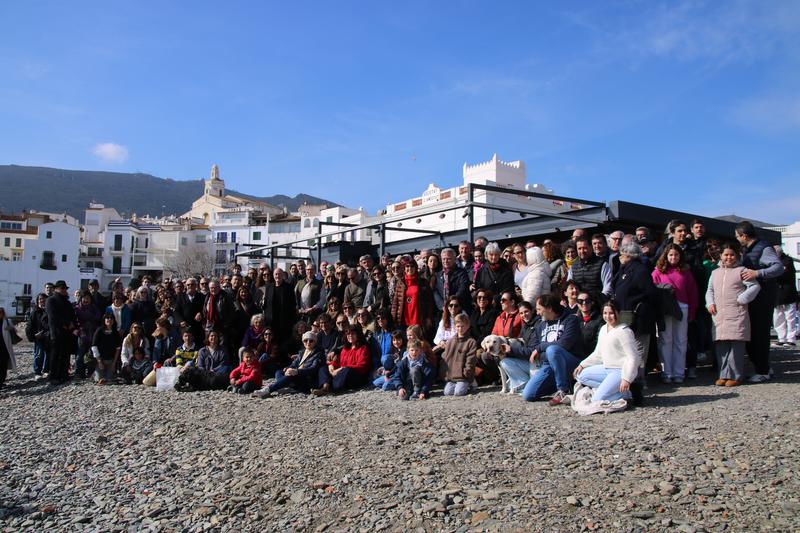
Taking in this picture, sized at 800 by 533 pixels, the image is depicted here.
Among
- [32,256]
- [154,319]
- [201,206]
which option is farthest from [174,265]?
[154,319]

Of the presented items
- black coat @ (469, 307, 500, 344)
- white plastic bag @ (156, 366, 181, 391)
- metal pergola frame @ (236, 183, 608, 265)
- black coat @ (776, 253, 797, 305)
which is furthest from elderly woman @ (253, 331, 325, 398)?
black coat @ (776, 253, 797, 305)

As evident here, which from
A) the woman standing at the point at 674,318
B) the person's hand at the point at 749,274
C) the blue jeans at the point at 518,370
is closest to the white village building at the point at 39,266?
the blue jeans at the point at 518,370

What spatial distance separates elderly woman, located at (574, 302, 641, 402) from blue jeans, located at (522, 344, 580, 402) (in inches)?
6.1

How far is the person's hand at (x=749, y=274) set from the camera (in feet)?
21.2

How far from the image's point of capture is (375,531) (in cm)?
383

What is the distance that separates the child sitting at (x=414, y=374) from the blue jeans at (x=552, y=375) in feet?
4.30

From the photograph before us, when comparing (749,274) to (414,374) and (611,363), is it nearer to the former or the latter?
(611,363)

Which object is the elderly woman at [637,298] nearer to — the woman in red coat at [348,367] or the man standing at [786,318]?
the woman in red coat at [348,367]

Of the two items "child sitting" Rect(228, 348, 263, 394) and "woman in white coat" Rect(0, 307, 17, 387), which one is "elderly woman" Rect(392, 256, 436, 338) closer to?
"child sitting" Rect(228, 348, 263, 394)

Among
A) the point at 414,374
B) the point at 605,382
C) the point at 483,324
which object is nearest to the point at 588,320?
the point at 605,382

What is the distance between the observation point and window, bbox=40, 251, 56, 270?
60500 millimetres

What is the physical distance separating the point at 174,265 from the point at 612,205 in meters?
60.0

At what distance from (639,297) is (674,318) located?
26.5 inches

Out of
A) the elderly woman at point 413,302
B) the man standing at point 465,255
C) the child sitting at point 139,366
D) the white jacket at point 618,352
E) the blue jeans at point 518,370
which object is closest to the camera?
the white jacket at point 618,352
